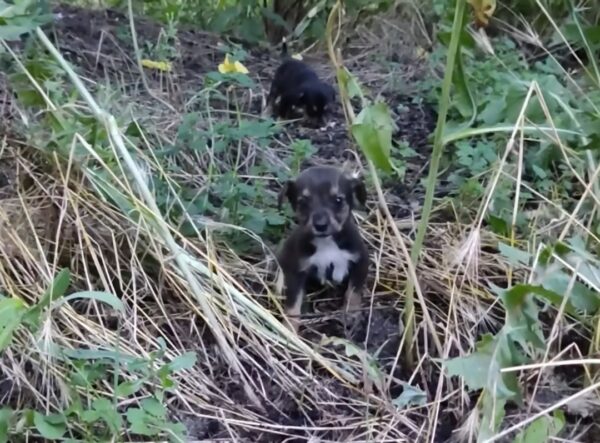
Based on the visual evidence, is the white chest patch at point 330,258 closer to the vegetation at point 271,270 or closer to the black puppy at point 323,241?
the black puppy at point 323,241

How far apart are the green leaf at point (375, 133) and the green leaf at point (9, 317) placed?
1010 millimetres

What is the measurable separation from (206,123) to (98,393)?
6.82ft

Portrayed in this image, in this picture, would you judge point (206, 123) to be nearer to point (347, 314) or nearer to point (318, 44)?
point (347, 314)

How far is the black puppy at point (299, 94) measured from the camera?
5504mm

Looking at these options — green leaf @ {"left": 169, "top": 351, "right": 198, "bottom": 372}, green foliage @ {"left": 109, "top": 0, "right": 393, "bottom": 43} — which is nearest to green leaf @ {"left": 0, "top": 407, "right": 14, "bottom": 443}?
green leaf @ {"left": 169, "top": 351, "right": 198, "bottom": 372}

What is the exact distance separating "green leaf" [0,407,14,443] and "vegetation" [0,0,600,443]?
0.01m

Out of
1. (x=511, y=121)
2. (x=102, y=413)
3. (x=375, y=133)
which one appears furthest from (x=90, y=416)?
(x=511, y=121)

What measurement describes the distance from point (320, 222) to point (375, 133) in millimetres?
857

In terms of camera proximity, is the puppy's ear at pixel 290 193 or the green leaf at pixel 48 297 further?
the puppy's ear at pixel 290 193

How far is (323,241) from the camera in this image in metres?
4.18

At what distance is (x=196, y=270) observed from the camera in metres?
3.87

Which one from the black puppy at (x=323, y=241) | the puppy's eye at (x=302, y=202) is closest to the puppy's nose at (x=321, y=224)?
the black puppy at (x=323, y=241)

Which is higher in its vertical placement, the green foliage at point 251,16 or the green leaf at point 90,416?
the green leaf at point 90,416

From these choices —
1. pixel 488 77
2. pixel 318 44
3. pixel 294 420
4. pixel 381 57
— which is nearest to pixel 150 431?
pixel 294 420
